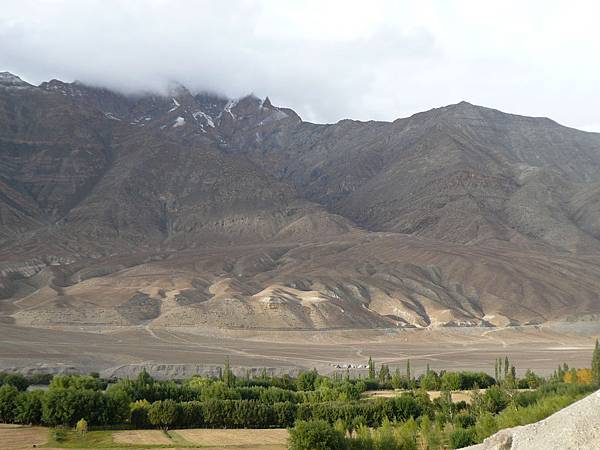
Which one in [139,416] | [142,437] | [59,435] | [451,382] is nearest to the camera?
[59,435]

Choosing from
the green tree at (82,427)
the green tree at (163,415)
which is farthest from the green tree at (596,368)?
the green tree at (82,427)

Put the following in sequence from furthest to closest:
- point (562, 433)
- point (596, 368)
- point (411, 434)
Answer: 1. point (596, 368)
2. point (411, 434)
3. point (562, 433)

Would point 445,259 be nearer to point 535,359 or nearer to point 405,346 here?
point 405,346

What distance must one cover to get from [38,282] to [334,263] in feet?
244

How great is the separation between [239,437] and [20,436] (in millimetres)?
13754

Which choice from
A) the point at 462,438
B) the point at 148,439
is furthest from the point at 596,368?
the point at 148,439

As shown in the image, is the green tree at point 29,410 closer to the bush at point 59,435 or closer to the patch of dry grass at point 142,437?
the bush at point 59,435

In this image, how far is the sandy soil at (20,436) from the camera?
141 feet

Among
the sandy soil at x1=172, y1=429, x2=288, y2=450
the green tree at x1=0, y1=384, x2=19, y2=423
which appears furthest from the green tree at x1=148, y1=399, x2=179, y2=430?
the green tree at x1=0, y1=384, x2=19, y2=423

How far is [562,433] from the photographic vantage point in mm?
21969

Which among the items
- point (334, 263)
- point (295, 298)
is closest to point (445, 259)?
point (334, 263)

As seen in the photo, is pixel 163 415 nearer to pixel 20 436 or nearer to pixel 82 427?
pixel 82 427

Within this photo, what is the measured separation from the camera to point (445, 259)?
190125 mm

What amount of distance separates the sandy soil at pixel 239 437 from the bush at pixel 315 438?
804 centimetres
